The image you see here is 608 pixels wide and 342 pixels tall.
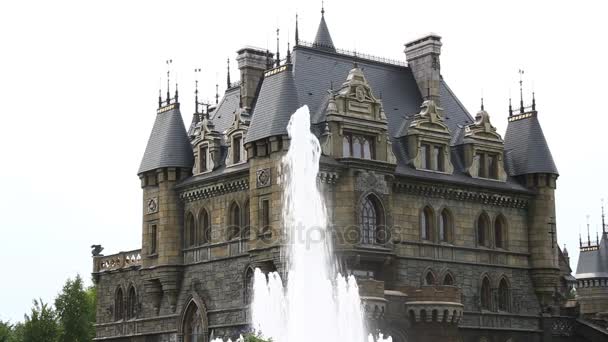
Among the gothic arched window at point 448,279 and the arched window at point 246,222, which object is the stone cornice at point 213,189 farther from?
the gothic arched window at point 448,279

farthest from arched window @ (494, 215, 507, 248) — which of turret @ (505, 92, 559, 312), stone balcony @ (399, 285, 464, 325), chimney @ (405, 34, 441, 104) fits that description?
stone balcony @ (399, 285, 464, 325)

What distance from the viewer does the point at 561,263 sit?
7200 cm

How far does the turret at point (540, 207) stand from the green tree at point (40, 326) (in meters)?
26.7

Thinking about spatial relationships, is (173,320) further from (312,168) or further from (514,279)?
(514,279)

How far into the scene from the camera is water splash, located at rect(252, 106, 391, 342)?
50.8 metres

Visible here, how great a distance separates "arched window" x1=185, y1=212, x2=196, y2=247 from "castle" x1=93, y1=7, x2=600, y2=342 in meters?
0.07

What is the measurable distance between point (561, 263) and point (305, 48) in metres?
20.4

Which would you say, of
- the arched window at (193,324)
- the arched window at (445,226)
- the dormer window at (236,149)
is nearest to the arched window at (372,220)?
the arched window at (445,226)

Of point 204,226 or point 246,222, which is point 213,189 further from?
point 246,222

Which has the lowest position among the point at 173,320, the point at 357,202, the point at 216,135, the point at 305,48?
the point at 173,320

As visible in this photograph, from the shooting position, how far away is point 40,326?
7269 centimetres

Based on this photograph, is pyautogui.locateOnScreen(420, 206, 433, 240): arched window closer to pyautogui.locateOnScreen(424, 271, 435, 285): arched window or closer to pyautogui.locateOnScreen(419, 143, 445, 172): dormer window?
pyautogui.locateOnScreen(424, 271, 435, 285): arched window

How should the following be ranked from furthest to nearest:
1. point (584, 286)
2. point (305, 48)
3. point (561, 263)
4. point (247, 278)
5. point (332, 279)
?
1. point (584, 286)
2. point (561, 263)
3. point (305, 48)
4. point (247, 278)
5. point (332, 279)

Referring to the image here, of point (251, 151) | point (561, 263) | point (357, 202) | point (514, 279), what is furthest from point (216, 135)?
point (561, 263)
